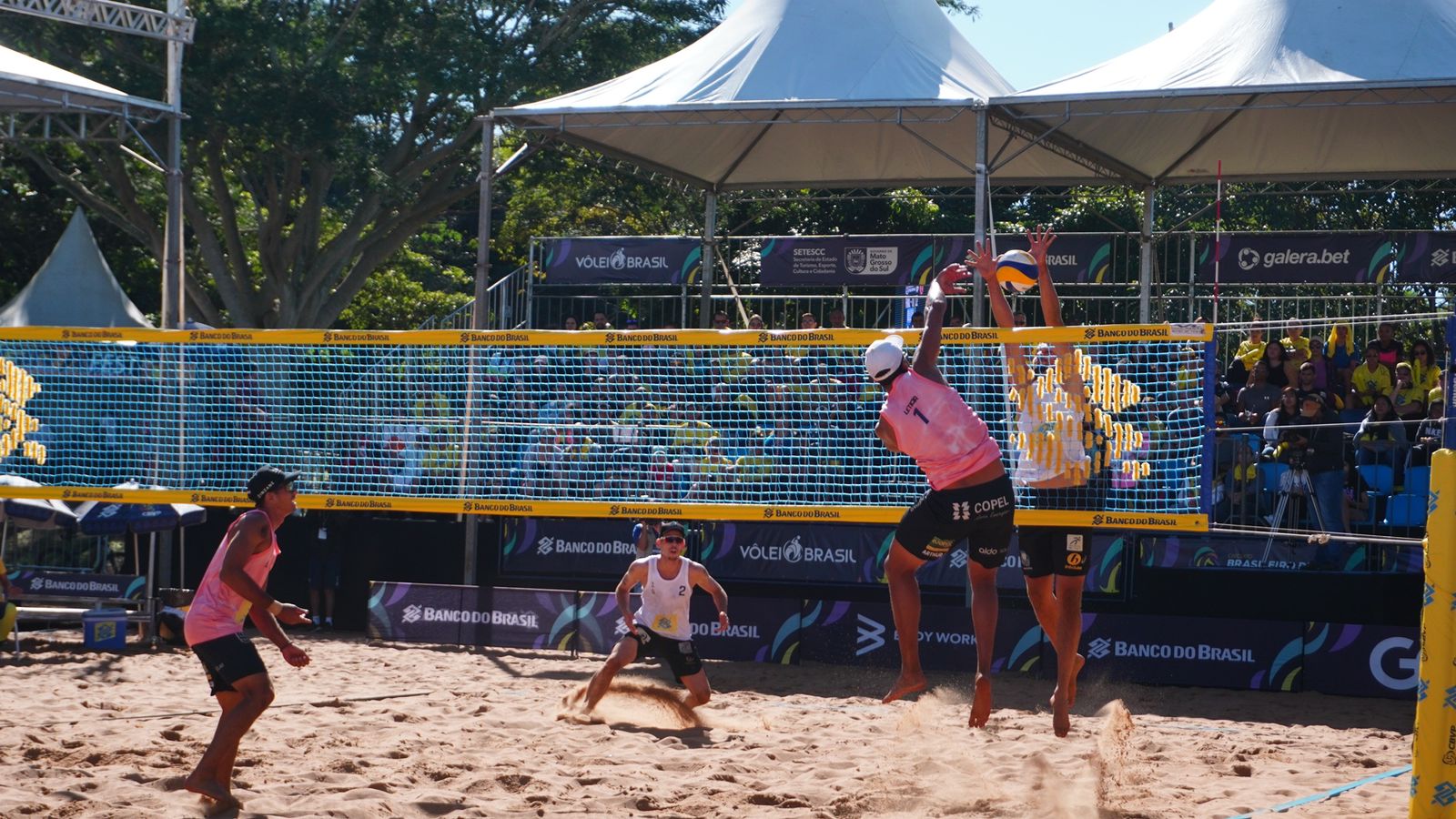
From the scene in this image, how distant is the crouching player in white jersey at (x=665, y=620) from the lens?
9953mm

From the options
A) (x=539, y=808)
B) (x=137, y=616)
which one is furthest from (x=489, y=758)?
(x=137, y=616)

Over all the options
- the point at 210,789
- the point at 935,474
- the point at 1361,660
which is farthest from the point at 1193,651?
the point at 210,789

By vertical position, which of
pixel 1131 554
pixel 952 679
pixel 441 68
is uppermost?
pixel 441 68

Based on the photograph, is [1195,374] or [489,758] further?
[1195,374]

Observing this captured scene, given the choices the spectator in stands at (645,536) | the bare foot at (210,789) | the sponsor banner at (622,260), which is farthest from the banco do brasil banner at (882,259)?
the bare foot at (210,789)

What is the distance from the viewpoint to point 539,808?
7184 mm

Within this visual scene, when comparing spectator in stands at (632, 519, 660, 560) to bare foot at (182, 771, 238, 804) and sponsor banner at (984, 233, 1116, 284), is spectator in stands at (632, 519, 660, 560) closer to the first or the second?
sponsor banner at (984, 233, 1116, 284)

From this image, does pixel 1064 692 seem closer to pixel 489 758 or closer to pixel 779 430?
pixel 489 758

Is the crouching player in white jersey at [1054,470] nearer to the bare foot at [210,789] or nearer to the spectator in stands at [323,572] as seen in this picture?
the bare foot at [210,789]

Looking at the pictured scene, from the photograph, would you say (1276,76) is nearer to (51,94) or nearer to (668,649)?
(668,649)

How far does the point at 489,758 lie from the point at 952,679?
4.68 meters

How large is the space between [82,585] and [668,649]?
6615 mm

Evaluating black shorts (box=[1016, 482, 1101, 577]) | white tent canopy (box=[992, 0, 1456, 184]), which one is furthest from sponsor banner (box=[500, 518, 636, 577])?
black shorts (box=[1016, 482, 1101, 577])

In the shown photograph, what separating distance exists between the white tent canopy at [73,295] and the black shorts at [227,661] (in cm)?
1316
